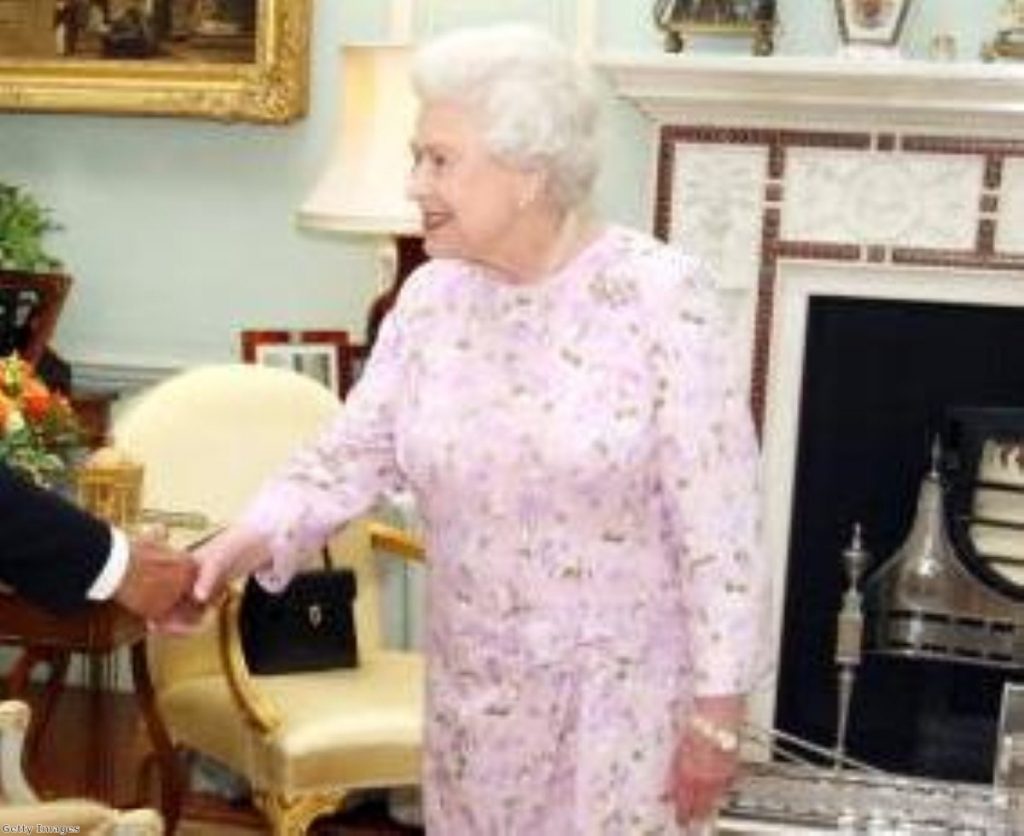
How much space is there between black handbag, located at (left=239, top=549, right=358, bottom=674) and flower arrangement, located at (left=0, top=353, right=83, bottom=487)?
439 millimetres

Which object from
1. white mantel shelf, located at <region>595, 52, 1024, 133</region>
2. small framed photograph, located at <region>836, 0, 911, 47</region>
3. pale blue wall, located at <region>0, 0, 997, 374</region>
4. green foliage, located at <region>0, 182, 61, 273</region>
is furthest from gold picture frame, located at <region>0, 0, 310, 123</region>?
small framed photograph, located at <region>836, 0, 911, 47</region>

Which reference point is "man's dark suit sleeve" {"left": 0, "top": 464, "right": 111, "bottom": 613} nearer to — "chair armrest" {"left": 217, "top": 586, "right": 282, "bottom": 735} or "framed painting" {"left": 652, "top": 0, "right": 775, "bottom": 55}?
"chair armrest" {"left": 217, "top": 586, "right": 282, "bottom": 735}

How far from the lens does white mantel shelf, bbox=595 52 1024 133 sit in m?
3.40

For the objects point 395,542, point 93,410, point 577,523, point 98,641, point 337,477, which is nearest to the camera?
point 577,523

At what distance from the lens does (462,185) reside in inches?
76.3

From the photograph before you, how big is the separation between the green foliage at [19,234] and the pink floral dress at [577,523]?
2065mm

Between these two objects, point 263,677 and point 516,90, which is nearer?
point 516,90

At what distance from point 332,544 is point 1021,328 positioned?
162 centimetres

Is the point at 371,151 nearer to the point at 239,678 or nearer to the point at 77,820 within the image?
the point at 239,678

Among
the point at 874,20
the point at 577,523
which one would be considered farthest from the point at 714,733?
the point at 874,20

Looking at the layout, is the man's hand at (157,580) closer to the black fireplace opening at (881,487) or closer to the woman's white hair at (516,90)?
the woman's white hair at (516,90)

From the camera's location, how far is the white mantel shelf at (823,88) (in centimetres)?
340

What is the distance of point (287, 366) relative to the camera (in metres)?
3.79

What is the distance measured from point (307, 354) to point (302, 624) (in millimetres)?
819
